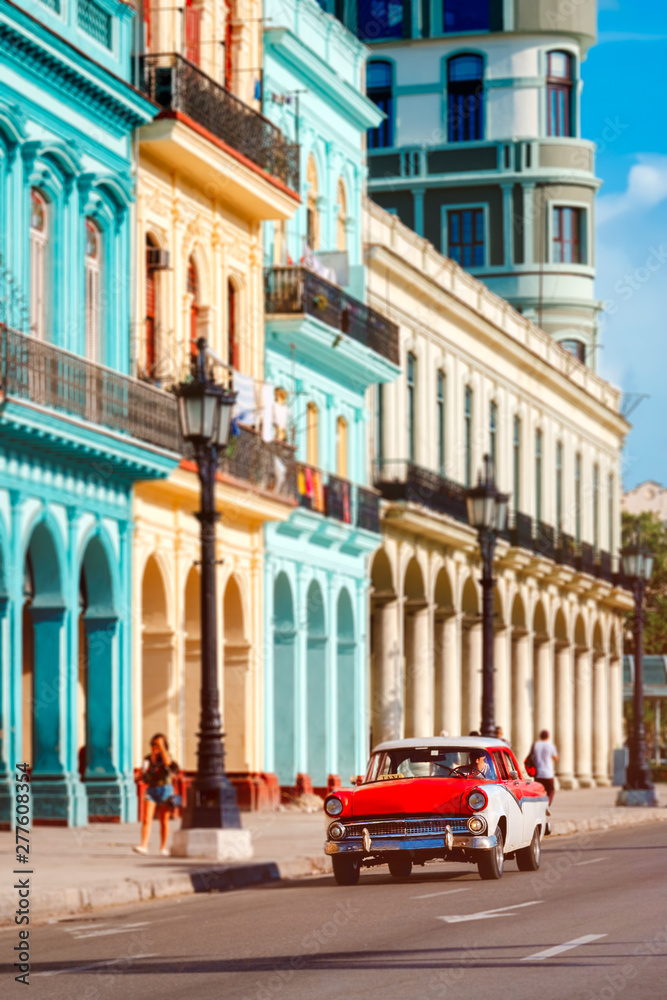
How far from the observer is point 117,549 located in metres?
29.9

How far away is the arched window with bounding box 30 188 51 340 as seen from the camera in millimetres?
27312

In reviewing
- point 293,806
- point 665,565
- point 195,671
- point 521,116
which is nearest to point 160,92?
point 195,671

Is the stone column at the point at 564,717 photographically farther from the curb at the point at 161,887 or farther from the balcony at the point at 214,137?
the curb at the point at 161,887

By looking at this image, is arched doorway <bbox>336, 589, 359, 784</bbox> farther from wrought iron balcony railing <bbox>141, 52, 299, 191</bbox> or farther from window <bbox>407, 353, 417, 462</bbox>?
wrought iron balcony railing <bbox>141, 52, 299, 191</bbox>

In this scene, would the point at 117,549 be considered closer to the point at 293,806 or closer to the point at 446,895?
the point at 293,806

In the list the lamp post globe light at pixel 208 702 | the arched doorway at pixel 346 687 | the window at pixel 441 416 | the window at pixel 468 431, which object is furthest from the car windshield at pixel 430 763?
the window at pixel 468 431

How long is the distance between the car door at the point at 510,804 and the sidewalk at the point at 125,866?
2.72m

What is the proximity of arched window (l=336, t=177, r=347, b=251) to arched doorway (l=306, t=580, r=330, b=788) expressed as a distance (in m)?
6.80

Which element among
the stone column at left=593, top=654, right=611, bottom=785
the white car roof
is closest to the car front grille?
the white car roof

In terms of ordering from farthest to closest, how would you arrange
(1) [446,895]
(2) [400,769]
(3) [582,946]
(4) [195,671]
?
(4) [195,671] < (2) [400,769] < (1) [446,895] < (3) [582,946]

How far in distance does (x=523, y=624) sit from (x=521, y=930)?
1668 inches

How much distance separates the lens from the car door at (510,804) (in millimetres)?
19062

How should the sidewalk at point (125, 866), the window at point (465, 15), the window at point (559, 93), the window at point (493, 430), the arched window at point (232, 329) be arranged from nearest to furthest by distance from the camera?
the sidewalk at point (125, 866)
the arched window at point (232, 329)
the window at point (493, 430)
the window at point (465, 15)
the window at point (559, 93)

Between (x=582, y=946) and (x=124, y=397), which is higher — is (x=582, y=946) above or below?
below
